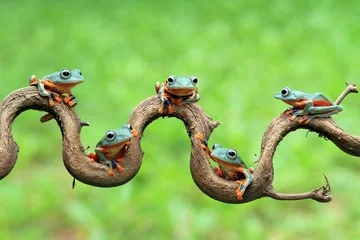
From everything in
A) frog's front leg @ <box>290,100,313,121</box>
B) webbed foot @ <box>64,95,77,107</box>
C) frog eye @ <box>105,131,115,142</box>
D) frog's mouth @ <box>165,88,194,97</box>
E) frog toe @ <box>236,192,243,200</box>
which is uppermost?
webbed foot @ <box>64,95,77,107</box>

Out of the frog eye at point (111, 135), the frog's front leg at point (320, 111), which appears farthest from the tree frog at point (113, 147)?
the frog's front leg at point (320, 111)

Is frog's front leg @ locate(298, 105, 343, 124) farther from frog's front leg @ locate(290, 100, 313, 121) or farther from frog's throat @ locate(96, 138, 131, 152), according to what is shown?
frog's throat @ locate(96, 138, 131, 152)

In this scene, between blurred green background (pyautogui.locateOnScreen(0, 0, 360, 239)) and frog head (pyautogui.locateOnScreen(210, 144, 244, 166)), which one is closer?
frog head (pyautogui.locateOnScreen(210, 144, 244, 166))

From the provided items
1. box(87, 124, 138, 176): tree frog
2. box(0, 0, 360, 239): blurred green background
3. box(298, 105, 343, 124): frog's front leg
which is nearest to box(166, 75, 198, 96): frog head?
box(87, 124, 138, 176): tree frog

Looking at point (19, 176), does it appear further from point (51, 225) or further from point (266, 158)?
point (266, 158)

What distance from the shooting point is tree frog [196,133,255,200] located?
1061 mm

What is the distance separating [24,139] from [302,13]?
2.75 metres

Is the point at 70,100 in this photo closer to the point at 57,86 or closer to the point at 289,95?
the point at 57,86

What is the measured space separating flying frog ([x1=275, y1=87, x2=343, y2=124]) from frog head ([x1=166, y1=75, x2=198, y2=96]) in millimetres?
167

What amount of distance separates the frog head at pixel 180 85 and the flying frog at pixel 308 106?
167 mm

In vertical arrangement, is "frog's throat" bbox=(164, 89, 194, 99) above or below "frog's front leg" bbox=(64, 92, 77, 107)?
below

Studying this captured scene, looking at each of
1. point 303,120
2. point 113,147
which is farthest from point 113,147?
point 303,120

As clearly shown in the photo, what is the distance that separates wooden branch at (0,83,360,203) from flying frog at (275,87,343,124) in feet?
0.04

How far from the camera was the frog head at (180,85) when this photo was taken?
1.06m
